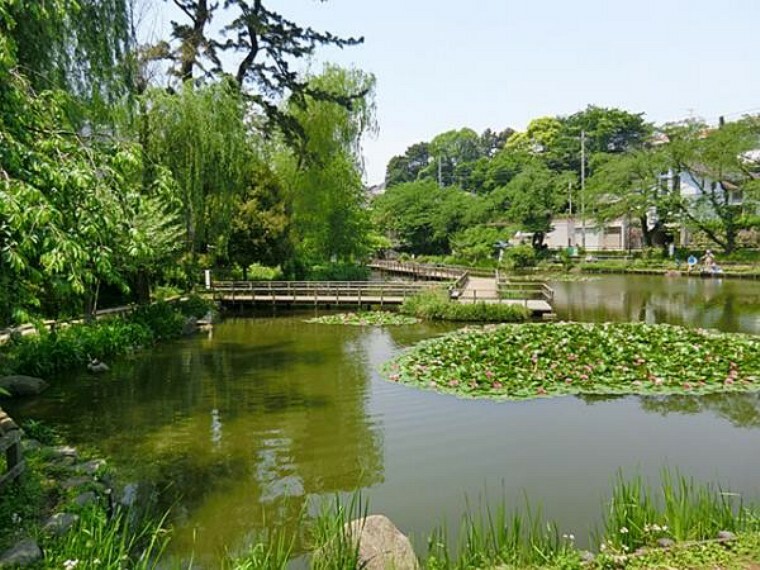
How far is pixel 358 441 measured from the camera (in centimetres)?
884

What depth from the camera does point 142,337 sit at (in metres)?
16.5

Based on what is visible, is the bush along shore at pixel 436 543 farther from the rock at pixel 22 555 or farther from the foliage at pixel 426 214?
the foliage at pixel 426 214

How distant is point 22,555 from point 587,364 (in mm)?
10079

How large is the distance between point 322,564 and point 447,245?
1856 inches

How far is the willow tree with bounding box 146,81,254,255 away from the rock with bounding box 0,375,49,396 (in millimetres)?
9106

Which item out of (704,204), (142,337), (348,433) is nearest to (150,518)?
(348,433)

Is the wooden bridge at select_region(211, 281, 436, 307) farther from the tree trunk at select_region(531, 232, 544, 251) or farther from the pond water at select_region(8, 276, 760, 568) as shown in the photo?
the tree trunk at select_region(531, 232, 544, 251)

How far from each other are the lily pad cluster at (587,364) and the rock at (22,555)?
25.0ft

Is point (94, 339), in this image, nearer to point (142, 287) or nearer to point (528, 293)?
point (142, 287)

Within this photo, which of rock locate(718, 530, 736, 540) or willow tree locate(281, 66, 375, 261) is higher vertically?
willow tree locate(281, 66, 375, 261)

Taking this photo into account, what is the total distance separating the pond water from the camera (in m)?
6.67

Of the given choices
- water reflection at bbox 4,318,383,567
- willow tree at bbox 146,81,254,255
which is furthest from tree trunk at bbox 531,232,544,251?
water reflection at bbox 4,318,383,567

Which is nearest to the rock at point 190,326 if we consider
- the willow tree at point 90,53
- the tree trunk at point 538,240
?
the willow tree at point 90,53


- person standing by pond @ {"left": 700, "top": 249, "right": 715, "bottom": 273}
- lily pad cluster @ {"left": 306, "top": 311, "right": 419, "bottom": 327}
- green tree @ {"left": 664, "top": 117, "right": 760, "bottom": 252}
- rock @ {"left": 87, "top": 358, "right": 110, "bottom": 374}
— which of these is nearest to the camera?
rock @ {"left": 87, "top": 358, "right": 110, "bottom": 374}
